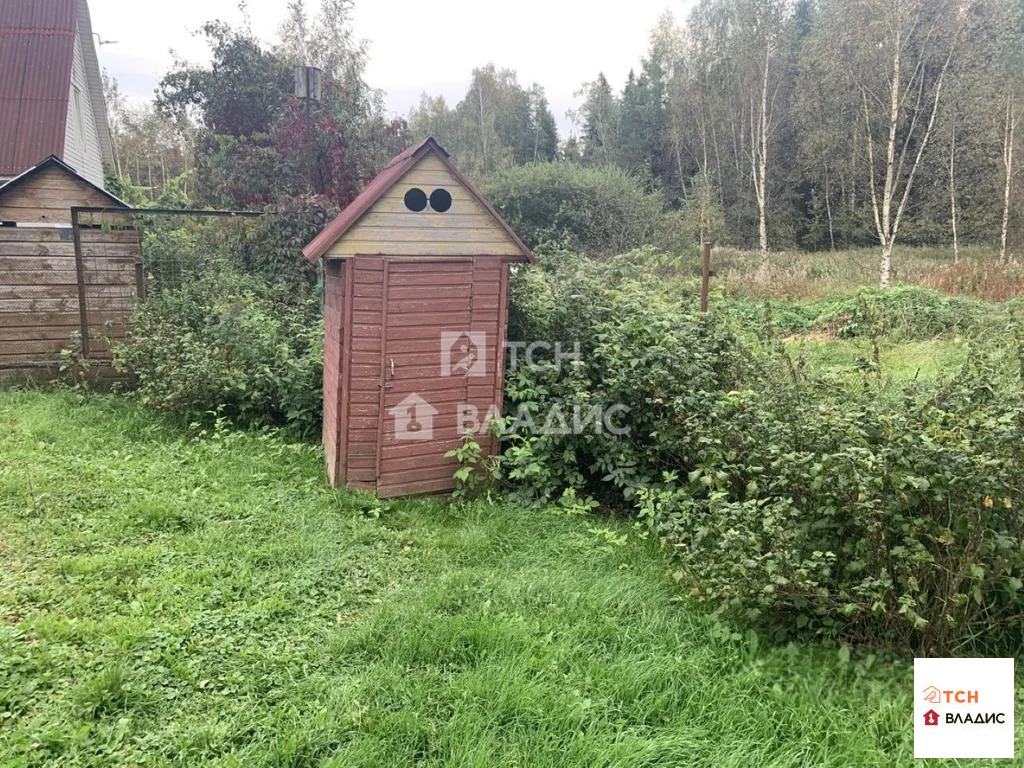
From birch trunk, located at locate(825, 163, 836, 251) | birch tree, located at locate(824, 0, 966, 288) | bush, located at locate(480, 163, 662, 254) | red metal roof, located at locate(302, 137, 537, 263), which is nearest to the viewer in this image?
red metal roof, located at locate(302, 137, 537, 263)

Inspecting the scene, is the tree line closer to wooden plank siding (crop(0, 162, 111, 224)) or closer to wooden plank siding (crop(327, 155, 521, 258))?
wooden plank siding (crop(0, 162, 111, 224))

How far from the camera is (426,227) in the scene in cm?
449

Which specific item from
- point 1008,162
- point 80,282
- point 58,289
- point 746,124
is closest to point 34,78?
point 58,289

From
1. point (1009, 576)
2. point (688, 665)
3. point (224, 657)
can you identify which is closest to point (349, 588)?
point (224, 657)

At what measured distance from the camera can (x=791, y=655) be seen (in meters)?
2.78

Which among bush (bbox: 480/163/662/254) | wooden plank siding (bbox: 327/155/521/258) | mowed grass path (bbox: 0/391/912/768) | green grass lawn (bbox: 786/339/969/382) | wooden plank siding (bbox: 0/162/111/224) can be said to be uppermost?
bush (bbox: 480/163/662/254)

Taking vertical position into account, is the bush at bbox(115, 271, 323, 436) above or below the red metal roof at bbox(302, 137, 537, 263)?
below

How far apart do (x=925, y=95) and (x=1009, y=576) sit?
17.6 metres

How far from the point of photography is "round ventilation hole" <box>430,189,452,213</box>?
4.48m

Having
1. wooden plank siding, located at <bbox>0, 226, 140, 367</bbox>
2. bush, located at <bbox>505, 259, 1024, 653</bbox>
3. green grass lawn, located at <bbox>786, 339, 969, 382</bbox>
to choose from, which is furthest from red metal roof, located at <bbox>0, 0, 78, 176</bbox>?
green grass lawn, located at <bbox>786, 339, 969, 382</bbox>

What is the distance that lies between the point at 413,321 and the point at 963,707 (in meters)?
3.77

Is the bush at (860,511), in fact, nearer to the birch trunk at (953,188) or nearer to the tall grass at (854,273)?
the tall grass at (854,273)

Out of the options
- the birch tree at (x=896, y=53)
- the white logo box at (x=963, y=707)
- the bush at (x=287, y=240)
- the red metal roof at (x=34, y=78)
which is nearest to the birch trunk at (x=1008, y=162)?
the birch tree at (x=896, y=53)

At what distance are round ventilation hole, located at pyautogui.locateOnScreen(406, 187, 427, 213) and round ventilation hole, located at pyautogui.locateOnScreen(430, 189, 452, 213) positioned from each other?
63 millimetres
